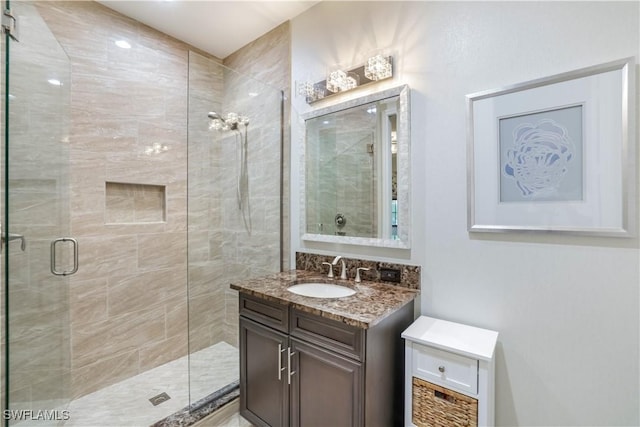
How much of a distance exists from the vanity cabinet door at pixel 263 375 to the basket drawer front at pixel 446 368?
676mm

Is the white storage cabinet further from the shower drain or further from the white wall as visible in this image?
the shower drain

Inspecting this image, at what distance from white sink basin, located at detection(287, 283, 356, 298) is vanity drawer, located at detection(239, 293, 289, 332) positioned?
7.4 inches

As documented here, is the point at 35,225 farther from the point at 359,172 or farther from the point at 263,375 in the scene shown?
the point at 359,172

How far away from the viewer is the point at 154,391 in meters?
2.11

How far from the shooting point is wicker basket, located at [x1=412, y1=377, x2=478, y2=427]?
1.25 metres

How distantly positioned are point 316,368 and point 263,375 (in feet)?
1.39

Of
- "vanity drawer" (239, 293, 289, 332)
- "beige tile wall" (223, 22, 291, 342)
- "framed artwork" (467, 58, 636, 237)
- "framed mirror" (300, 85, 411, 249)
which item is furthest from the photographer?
"beige tile wall" (223, 22, 291, 342)

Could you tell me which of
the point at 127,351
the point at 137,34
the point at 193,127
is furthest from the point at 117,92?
the point at 127,351

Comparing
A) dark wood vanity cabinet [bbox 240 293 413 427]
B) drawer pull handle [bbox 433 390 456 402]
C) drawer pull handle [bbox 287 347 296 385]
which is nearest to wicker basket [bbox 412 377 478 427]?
drawer pull handle [bbox 433 390 456 402]

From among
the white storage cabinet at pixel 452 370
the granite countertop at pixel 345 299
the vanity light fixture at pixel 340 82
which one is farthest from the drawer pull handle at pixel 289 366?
the vanity light fixture at pixel 340 82

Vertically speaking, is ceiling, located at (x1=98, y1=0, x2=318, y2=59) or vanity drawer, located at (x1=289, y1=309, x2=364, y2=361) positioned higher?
ceiling, located at (x1=98, y1=0, x2=318, y2=59)

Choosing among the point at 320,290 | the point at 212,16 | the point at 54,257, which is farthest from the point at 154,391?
the point at 212,16

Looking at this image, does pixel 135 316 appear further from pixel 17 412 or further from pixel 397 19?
pixel 397 19

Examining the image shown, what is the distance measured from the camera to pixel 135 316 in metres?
2.32
